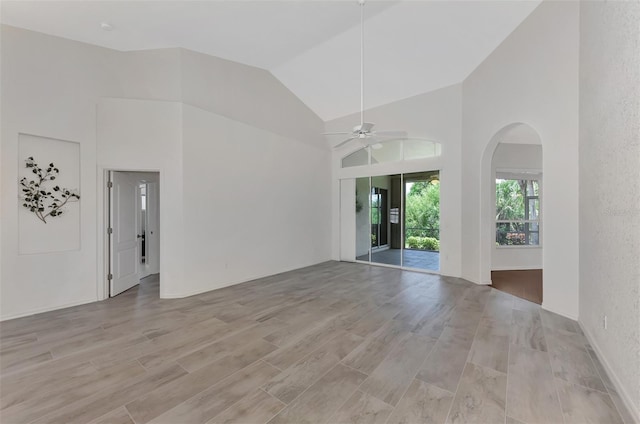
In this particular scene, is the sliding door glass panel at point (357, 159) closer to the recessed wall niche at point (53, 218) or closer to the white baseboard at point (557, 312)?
the white baseboard at point (557, 312)

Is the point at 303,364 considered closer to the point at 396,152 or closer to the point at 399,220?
the point at 399,220

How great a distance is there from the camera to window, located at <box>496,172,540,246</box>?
699 cm

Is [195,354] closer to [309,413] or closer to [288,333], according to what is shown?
[288,333]

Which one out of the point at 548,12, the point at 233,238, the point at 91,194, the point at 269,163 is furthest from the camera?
the point at 269,163

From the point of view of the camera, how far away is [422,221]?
21.4 ft

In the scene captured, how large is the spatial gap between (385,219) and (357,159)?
1.78m

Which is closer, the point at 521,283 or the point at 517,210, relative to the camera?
the point at 521,283

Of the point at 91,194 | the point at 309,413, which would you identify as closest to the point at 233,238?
the point at 91,194

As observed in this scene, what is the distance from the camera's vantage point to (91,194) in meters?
4.39

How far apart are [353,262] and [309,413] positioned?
5.58 m

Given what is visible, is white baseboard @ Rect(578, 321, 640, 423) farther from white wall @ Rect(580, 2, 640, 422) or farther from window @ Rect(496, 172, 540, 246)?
window @ Rect(496, 172, 540, 246)

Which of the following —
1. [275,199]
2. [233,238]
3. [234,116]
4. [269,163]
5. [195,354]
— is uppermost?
[234,116]

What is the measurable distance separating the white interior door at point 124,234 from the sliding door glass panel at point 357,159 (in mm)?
4938

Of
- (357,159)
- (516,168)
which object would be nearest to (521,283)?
(516,168)
